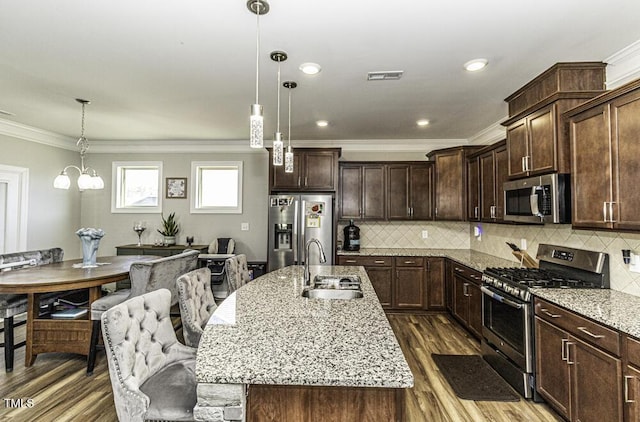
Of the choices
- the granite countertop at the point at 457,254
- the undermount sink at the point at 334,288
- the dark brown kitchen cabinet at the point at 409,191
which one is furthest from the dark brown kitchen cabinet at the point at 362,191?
the undermount sink at the point at 334,288

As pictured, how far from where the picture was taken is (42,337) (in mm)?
3100

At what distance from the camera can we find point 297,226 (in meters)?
4.70

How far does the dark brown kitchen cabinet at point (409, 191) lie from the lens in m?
5.07

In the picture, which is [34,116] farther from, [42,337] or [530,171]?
[530,171]

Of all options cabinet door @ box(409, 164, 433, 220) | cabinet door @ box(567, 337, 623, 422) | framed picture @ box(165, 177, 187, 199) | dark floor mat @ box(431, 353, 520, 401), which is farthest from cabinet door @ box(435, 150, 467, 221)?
framed picture @ box(165, 177, 187, 199)

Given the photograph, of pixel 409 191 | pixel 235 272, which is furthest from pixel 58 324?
pixel 409 191

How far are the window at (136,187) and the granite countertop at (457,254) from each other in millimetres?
3353

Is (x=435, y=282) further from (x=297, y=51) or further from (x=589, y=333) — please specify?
(x=297, y=51)

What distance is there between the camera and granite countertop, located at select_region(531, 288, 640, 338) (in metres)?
1.78

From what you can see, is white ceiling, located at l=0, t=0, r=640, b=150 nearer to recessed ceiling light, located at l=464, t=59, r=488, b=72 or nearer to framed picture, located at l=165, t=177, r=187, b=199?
recessed ceiling light, located at l=464, t=59, r=488, b=72

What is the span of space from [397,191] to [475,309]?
6.68 feet

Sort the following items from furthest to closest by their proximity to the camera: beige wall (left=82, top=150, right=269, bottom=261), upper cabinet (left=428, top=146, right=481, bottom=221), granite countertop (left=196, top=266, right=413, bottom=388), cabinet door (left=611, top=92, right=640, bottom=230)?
beige wall (left=82, top=150, right=269, bottom=261), upper cabinet (left=428, top=146, right=481, bottom=221), cabinet door (left=611, top=92, right=640, bottom=230), granite countertop (left=196, top=266, right=413, bottom=388)

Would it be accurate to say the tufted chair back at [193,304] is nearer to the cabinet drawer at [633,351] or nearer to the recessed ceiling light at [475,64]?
the cabinet drawer at [633,351]

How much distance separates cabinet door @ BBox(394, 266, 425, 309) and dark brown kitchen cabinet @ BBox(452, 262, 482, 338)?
0.47 metres
